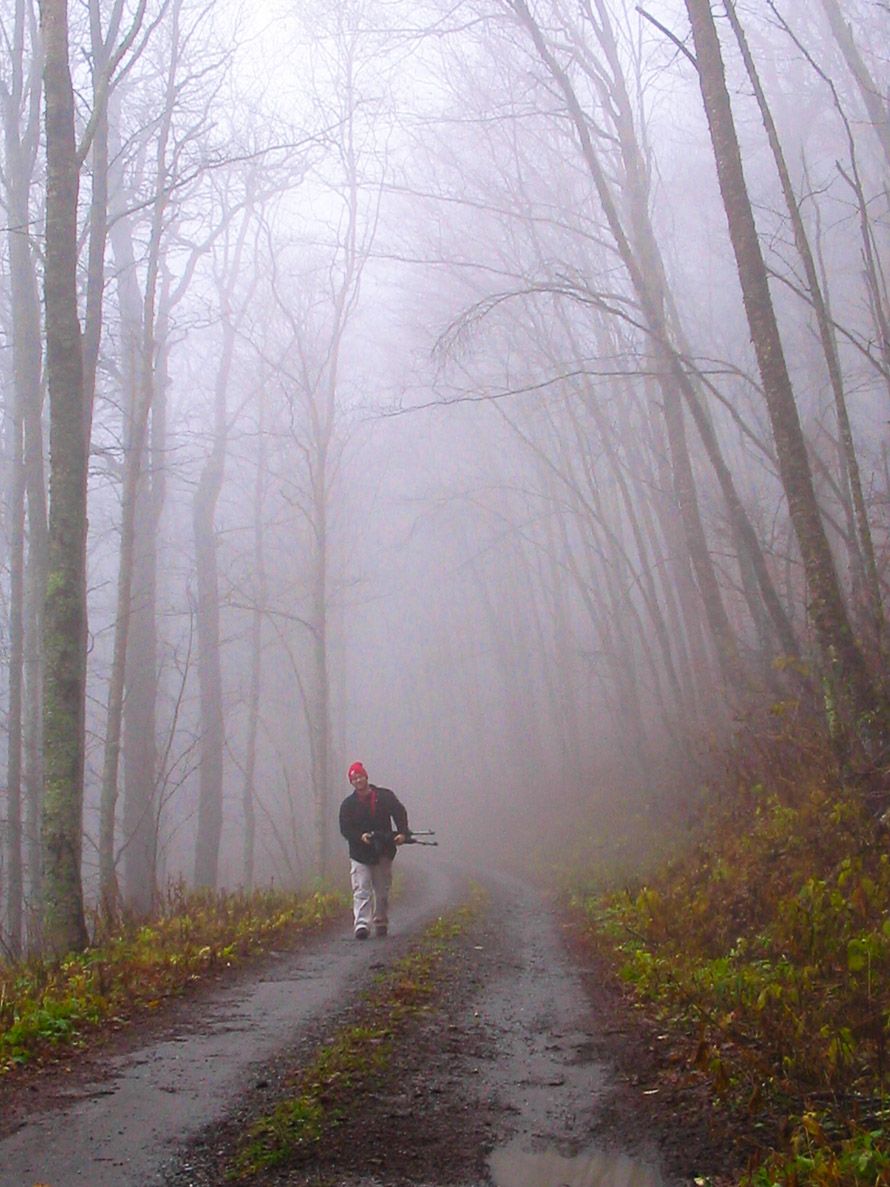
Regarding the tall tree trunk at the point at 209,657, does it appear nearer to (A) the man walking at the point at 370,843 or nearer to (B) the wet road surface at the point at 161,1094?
(A) the man walking at the point at 370,843

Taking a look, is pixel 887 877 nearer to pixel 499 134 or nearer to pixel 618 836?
pixel 618 836

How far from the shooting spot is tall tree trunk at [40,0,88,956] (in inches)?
321

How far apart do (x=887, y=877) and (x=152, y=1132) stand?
5487 millimetres

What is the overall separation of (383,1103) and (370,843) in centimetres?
625

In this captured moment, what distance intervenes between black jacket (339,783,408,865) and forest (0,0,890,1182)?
2261 mm

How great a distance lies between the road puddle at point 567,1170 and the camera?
3736 mm

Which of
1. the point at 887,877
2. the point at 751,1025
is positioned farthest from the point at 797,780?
the point at 751,1025

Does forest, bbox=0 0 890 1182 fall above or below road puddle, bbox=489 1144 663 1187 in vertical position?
above

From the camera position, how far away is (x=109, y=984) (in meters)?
6.47

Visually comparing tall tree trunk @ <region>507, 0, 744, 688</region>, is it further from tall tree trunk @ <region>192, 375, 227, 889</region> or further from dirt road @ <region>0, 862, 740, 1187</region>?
tall tree trunk @ <region>192, 375, 227, 889</region>

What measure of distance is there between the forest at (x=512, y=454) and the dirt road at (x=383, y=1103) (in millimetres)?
805

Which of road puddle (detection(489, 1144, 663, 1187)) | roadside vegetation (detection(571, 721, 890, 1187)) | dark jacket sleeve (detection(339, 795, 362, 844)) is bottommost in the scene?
road puddle (detection(489, 1144, 663, 1187))

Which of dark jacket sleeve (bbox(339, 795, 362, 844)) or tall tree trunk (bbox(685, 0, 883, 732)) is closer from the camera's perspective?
tall tree trunk (bbox(685, 0, 883, 732))

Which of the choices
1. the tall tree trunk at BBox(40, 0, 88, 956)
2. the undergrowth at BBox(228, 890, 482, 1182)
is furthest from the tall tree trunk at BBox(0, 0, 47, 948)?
the undergrowth at BBox(228, 890, 482, 1182)
